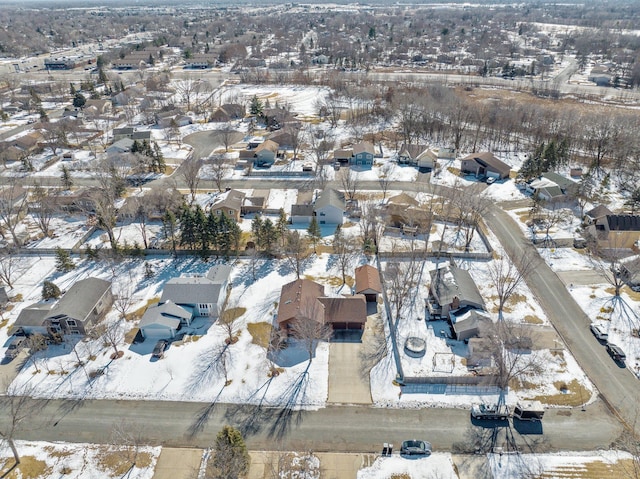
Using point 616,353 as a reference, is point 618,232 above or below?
above

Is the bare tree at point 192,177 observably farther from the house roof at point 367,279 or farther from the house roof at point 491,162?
the house roof at point 491,162

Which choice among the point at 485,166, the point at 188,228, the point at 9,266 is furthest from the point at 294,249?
the point at 485,166

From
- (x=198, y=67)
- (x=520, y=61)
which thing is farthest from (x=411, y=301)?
(x=520, y=61)

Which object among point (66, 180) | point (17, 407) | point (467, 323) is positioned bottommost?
point (17, 407)

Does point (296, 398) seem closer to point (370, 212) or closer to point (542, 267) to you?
point (370, 212)

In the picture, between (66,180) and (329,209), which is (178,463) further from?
(66,180)

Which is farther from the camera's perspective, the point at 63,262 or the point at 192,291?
the point at 63,262
